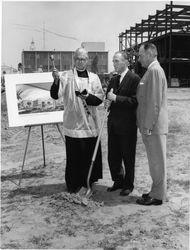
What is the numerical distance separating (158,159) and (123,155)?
0.49 metres

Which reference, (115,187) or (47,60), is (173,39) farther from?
Result: (115,187)

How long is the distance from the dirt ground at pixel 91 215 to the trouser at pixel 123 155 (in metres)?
0.23

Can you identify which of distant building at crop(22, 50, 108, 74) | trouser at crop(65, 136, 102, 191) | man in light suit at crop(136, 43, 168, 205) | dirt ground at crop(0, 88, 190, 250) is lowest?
dirt ground at crop(0, 88, 190, 250)

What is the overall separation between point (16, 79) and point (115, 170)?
2.06m

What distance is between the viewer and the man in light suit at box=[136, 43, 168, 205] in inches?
134

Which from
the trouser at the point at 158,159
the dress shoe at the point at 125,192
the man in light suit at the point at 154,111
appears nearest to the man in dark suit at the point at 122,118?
the dress shoe at the point at 125,192

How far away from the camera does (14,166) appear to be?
21.0 feet

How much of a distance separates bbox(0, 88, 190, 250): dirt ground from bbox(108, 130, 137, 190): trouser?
231 mm

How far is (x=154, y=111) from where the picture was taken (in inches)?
135

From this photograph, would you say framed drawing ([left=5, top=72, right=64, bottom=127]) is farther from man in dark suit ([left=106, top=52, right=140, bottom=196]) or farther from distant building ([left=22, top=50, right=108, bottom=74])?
distant building ([left=22, top=50, right=108, bottom=74])

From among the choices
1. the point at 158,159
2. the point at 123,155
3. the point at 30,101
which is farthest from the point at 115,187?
the point at 30,101

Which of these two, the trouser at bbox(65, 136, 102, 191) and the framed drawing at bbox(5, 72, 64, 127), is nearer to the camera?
the trouser at bbox(65, 136, 102, 191)

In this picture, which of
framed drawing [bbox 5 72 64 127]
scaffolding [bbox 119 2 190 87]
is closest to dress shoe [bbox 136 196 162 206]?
framed drawing [bbox 5 72 64 127]

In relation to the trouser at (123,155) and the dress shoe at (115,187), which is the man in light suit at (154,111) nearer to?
the trouser at (123,155)
